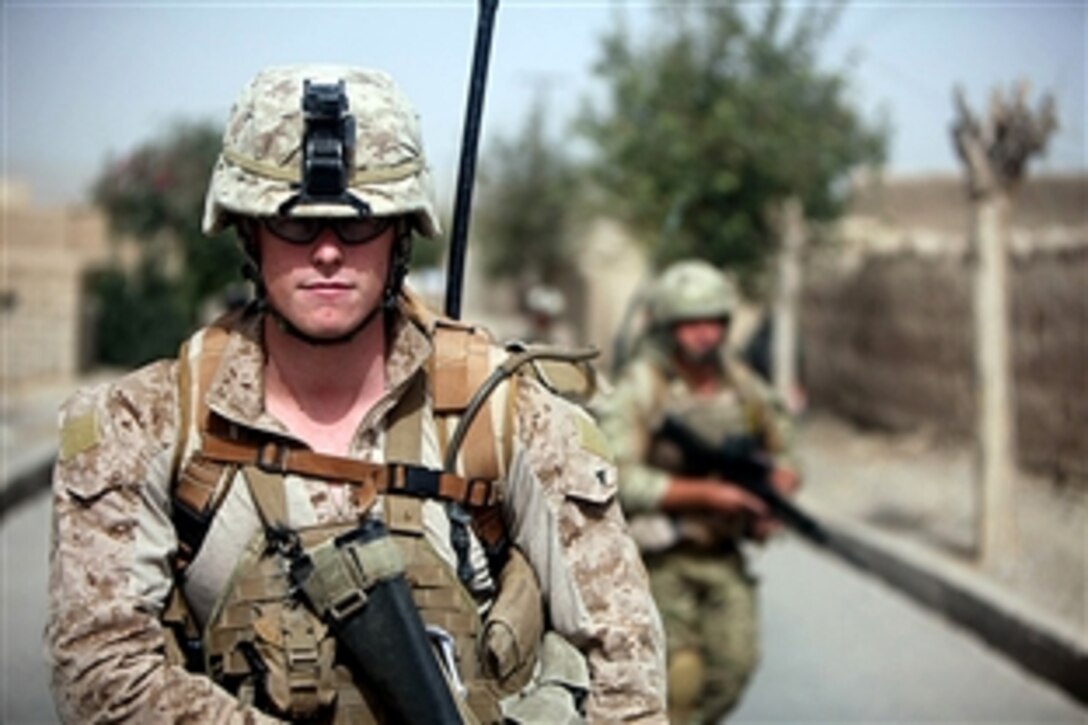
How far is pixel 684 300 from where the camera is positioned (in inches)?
243

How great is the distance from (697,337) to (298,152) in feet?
12.4

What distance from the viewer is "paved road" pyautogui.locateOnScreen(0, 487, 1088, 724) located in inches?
270

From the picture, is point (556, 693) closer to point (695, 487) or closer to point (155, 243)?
point (695, 487)

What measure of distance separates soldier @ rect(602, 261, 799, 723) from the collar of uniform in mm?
3266

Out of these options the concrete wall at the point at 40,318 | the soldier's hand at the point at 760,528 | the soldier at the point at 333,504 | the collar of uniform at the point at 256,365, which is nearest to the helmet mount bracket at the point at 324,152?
the soldier at the point at 333,504

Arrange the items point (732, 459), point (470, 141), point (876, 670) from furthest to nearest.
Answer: point (876, 670) < point (732, 459) < point (470, 141)

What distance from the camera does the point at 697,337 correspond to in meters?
6.16

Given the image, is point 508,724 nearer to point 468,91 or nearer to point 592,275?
point 468,91

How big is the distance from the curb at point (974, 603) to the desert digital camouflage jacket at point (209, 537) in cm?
523

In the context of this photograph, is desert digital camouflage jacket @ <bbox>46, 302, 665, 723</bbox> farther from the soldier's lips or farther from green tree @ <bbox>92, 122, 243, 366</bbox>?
green tree @ <bbox>92, 122, 243, 366</bbox>

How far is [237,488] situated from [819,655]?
6.06 meters

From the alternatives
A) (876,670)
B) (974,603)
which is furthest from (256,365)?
(974,603)

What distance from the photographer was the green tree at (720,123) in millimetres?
15375

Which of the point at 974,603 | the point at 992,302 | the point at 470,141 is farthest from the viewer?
the point at 992,302
